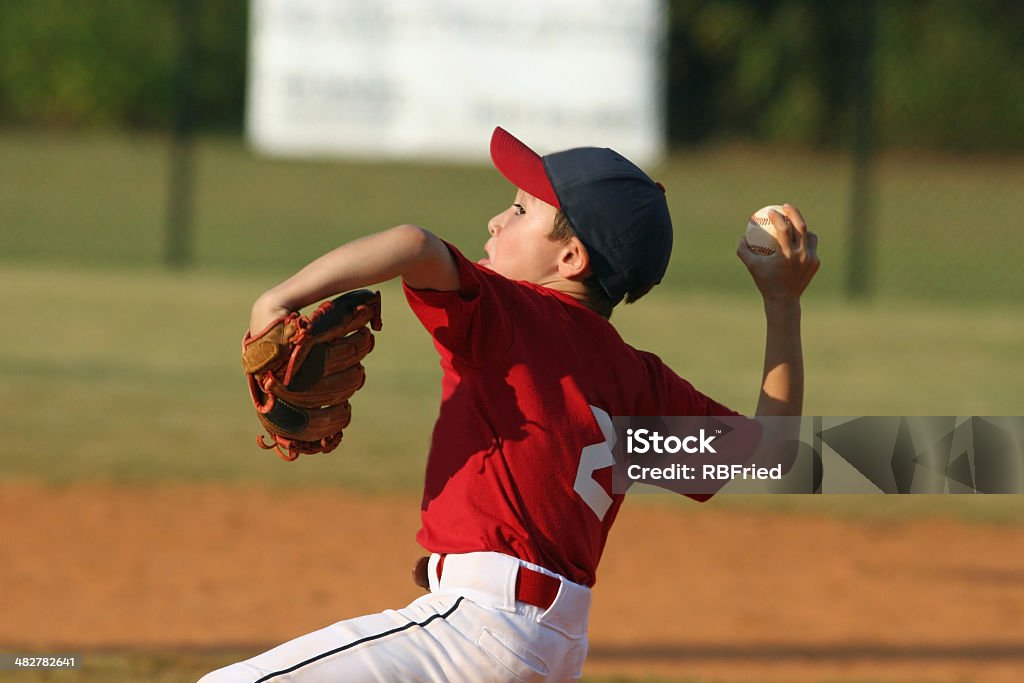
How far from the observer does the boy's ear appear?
244 cm

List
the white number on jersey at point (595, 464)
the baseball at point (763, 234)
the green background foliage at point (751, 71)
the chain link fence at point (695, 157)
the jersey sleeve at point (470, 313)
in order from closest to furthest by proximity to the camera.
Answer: the jersey sleeve at point (470, 313) < the white number on jersey at point (595, 464) < the baseball at point (763, 234) < the chain link fence at point (695, 157) < the green background foliage at point (751, 71)

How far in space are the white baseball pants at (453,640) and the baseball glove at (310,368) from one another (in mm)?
291

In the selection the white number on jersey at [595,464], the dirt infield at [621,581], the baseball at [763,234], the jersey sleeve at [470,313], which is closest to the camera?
the jersey sleeve at [470,313]

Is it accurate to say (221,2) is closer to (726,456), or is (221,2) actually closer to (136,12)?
(136,12)

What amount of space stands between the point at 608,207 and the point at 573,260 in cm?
11

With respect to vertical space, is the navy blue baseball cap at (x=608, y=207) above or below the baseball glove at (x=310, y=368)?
above

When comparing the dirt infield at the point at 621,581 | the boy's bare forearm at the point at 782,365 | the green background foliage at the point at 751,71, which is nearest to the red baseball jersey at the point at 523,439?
the boy's bare forearm at the point at 782,365

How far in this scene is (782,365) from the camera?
107 inches

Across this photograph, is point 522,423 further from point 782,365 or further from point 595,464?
point 782,365

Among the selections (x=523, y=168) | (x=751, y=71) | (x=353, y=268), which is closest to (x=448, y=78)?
(x=751, y=71)

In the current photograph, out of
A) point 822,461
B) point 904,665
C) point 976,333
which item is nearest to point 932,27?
point 976,333

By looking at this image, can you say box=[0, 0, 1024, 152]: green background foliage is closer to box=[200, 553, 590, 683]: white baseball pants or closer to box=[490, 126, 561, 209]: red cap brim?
box=[490, 126, 561, 209]: red cap brim

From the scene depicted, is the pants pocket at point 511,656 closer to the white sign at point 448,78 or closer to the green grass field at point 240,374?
the green grass field at point 240,374

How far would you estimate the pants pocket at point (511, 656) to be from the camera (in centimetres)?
228
